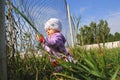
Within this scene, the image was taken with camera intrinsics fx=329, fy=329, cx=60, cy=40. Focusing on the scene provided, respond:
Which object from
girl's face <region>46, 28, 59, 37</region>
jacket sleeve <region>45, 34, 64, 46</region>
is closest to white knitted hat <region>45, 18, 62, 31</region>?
girl's face <region>46, 28, 59, 37</region>

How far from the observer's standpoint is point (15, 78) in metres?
2.36

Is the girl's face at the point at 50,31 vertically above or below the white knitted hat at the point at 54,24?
below

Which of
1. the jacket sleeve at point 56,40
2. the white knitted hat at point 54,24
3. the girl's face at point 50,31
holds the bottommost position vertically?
the jacket sleeve at point 56,40

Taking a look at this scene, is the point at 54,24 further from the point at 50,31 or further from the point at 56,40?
the point at 56,40

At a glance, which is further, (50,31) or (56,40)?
(50,31)

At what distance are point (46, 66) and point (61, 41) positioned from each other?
2.64ft

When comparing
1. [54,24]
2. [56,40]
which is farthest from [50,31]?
[56,40]

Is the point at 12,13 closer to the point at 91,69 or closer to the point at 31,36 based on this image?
the point at 31,36

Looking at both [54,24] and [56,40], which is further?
[54,24]

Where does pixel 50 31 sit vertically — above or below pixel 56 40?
above

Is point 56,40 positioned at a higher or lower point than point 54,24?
lower

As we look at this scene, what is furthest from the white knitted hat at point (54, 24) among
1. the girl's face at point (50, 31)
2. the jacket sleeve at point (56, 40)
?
the jacket sleeve at point (56, 40)

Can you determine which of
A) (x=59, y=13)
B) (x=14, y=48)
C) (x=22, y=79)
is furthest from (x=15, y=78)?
(x=59, y=13)

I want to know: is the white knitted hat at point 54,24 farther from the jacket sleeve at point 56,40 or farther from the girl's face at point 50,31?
the jacket sleeve at point 56,40
